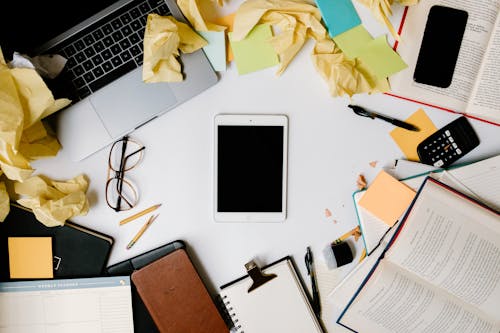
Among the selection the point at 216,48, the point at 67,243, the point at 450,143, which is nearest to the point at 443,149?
the point at 450,143

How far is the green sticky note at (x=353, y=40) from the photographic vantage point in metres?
0.89

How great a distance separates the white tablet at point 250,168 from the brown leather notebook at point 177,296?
12cm

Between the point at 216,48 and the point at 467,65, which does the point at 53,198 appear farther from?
the point at 467,65

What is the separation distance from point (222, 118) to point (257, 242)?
0.84 ft

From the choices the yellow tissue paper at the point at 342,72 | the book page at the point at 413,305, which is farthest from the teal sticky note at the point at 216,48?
the book page at the point at 413,305

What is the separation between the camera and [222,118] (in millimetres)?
897

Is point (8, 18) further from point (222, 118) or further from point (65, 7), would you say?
point (222, 118)

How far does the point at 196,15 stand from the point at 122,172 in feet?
1.09

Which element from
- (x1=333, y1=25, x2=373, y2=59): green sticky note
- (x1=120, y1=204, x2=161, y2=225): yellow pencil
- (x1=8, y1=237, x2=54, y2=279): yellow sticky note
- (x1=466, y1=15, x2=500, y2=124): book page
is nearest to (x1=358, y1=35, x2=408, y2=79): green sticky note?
(x1=333, y1=25, x2=373, y2=59): green sticky note

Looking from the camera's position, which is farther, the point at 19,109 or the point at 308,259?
the point at 308,259

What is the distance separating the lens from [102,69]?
0.86 metres

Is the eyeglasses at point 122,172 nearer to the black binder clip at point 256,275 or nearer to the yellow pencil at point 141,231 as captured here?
the yellow pencil at point 141,231

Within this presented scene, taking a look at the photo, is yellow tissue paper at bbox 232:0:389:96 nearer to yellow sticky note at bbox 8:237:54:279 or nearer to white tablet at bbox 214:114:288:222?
white tablet at bbox 214:114:288:222

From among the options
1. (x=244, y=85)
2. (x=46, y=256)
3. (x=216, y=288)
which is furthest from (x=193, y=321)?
(x=244, y=85)
